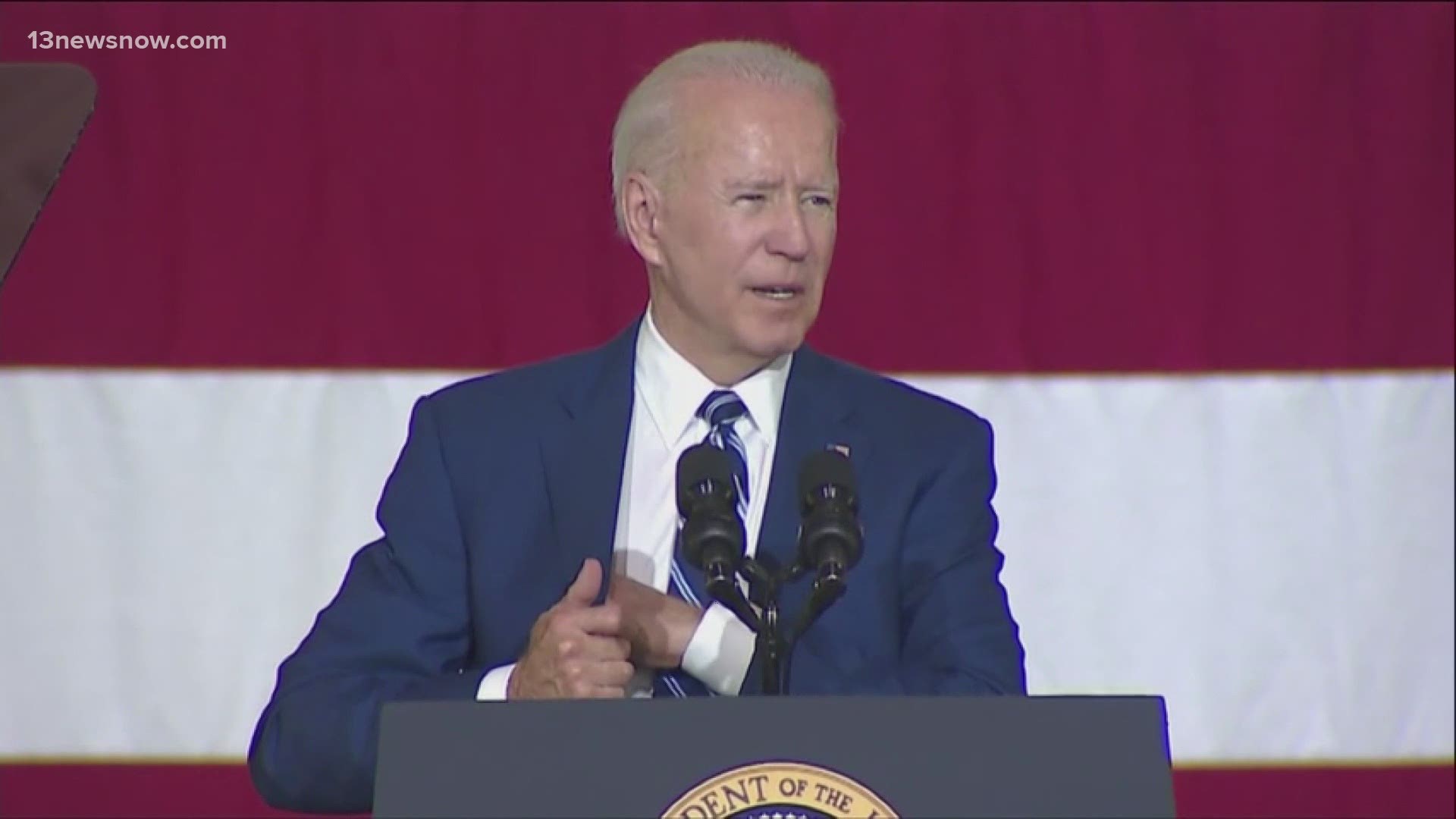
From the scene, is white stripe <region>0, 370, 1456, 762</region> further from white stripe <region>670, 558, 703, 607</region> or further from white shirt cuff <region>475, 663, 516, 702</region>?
white shirt cuff <region>475, 663, 516, 702</region>

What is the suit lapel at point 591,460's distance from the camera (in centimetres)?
178

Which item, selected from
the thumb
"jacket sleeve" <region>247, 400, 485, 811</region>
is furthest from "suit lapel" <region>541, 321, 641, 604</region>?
the thumb

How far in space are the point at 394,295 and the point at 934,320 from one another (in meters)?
0.74

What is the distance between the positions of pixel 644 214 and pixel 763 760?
0.84 meters

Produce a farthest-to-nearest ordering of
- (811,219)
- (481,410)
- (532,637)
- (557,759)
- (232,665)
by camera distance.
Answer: (232,665), (481,410), (811,219), (532,637), (557,759)

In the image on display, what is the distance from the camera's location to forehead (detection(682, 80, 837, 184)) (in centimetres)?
172

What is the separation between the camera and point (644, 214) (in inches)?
72.3

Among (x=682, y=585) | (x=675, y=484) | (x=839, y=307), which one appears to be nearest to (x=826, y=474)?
(x=675, y=484)

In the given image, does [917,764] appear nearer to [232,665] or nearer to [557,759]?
[557,759]

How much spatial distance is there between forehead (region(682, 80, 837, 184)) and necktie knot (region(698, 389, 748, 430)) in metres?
0.23

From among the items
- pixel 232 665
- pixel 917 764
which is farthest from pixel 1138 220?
pixel 917 764

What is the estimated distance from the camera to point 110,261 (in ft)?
8.41

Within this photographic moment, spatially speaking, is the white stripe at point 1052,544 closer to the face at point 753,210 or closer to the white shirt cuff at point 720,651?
the face at point 753,210

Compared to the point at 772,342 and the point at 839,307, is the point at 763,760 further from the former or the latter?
the point at 839,307
